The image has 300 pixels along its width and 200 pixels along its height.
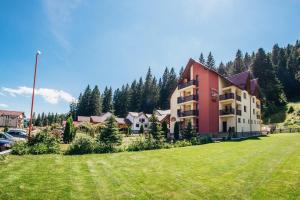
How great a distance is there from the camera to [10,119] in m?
72.5

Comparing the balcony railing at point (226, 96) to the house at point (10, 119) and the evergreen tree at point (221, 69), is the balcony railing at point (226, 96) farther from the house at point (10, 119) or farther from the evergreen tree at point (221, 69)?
the house at point (10, 119)

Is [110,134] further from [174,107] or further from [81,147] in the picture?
[174,107]

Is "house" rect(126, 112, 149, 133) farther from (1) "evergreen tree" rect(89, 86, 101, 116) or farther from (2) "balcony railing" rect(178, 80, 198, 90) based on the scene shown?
(2) "balcony railing" rect(178, 80, 198, 90)

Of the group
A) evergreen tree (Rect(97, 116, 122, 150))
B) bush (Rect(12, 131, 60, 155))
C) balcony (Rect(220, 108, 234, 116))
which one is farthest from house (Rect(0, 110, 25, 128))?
balcony (Rect(220, 108, 234, 116))

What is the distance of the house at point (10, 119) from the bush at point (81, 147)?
6400 cm

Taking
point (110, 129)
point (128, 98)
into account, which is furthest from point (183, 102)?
point (128, 98)

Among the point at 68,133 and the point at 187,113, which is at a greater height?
the point at 187,113

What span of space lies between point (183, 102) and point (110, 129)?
2188cm

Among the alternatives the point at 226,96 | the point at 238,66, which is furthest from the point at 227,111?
the point at 238,66

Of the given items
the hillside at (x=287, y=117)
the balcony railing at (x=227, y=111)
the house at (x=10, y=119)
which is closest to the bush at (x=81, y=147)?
the balcony railing at (x=227, y=111)

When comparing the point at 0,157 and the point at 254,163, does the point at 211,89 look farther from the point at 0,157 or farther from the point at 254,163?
the point at 0,157

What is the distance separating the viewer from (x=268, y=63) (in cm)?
7106

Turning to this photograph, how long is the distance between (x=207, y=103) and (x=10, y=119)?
6446 cm

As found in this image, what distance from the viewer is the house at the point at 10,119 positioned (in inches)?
2787
